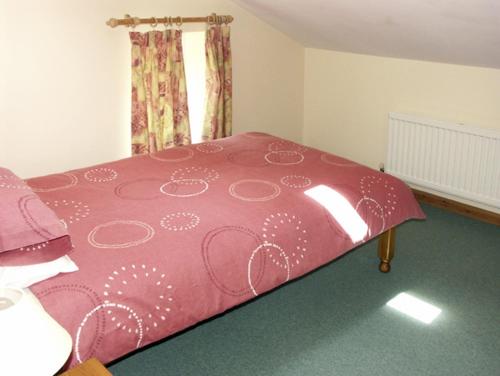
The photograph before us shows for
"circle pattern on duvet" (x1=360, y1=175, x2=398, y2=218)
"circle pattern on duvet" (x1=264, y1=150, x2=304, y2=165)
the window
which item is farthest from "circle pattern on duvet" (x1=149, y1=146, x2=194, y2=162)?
"circle pattern on duvet" (x1=360, y1=175, x2=398, y2=218)

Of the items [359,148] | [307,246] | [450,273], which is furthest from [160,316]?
[359,148]

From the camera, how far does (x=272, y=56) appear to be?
418 centimetres

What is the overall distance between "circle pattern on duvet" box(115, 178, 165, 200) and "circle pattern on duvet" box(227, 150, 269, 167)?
0.46 meters

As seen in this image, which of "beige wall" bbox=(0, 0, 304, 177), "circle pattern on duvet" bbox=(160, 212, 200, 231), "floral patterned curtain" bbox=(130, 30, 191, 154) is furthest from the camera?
"floral patterned curtain" bbox=(130, 30, 191, 154)

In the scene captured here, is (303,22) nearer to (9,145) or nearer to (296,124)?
(296,124)

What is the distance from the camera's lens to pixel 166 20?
347 cm

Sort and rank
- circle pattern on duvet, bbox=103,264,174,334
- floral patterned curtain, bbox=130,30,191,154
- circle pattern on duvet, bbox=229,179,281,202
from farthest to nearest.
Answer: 1. floral patterned curtain, bbox=130,30,191,154
2. circle pattern on duvet, bbox=229,179,281,202
3. circle pattern on duvet, bbox=103,264,174,334

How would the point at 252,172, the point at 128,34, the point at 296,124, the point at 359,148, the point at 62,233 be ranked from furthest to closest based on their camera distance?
the point at 296,124 → the point at 359,148 → the point at 128,34 → the point at 252,172 → the point at 62,233

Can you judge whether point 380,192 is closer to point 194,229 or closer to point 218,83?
point 194,229

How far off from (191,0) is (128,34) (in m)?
0.49

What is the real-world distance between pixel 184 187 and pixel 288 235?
1.96 feet

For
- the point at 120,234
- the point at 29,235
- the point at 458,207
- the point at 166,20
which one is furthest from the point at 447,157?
the point at 29,235

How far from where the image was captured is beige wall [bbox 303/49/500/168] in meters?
3.32

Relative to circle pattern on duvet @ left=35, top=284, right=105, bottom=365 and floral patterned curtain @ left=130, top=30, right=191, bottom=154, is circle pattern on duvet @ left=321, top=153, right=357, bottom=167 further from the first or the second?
circle pattern on duvet @ left=35, top=284, right=105, bottom=365
